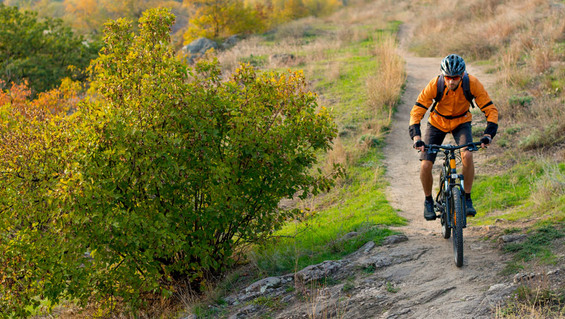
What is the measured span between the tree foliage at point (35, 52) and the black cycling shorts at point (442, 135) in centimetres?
1775

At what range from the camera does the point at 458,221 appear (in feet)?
17.4

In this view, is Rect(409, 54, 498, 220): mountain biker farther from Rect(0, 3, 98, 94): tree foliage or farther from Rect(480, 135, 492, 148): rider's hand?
Rect(0, 3, 98, 94): tree foliage

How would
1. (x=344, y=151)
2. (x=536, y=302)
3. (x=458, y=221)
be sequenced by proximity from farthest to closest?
(x=344, y=151) < (x=458, y=221) < (x=536, y=302)

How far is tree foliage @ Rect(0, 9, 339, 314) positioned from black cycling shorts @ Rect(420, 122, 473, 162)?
48.4 inches

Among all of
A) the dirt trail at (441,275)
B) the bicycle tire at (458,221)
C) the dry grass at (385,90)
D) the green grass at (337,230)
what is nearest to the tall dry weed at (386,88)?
the dry grass at (385,90)

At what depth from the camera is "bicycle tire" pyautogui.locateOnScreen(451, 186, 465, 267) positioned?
209 inches

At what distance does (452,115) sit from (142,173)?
3551 mm

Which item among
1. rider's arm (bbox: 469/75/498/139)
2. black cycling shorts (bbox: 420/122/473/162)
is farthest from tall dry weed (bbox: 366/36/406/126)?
rider's arm (bbox: 469/75/498/139)

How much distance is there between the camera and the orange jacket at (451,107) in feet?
19.4

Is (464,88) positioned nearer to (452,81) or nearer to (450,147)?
(452,81)

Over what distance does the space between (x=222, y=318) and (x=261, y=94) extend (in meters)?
2.66

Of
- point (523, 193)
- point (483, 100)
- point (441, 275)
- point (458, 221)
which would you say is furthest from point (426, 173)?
point (523, 193)

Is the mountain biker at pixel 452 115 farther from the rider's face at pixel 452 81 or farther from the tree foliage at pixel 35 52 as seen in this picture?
the tree foliage at pixel 35 52

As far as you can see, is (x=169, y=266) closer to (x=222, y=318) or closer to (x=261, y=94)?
(x=222, y=318)
